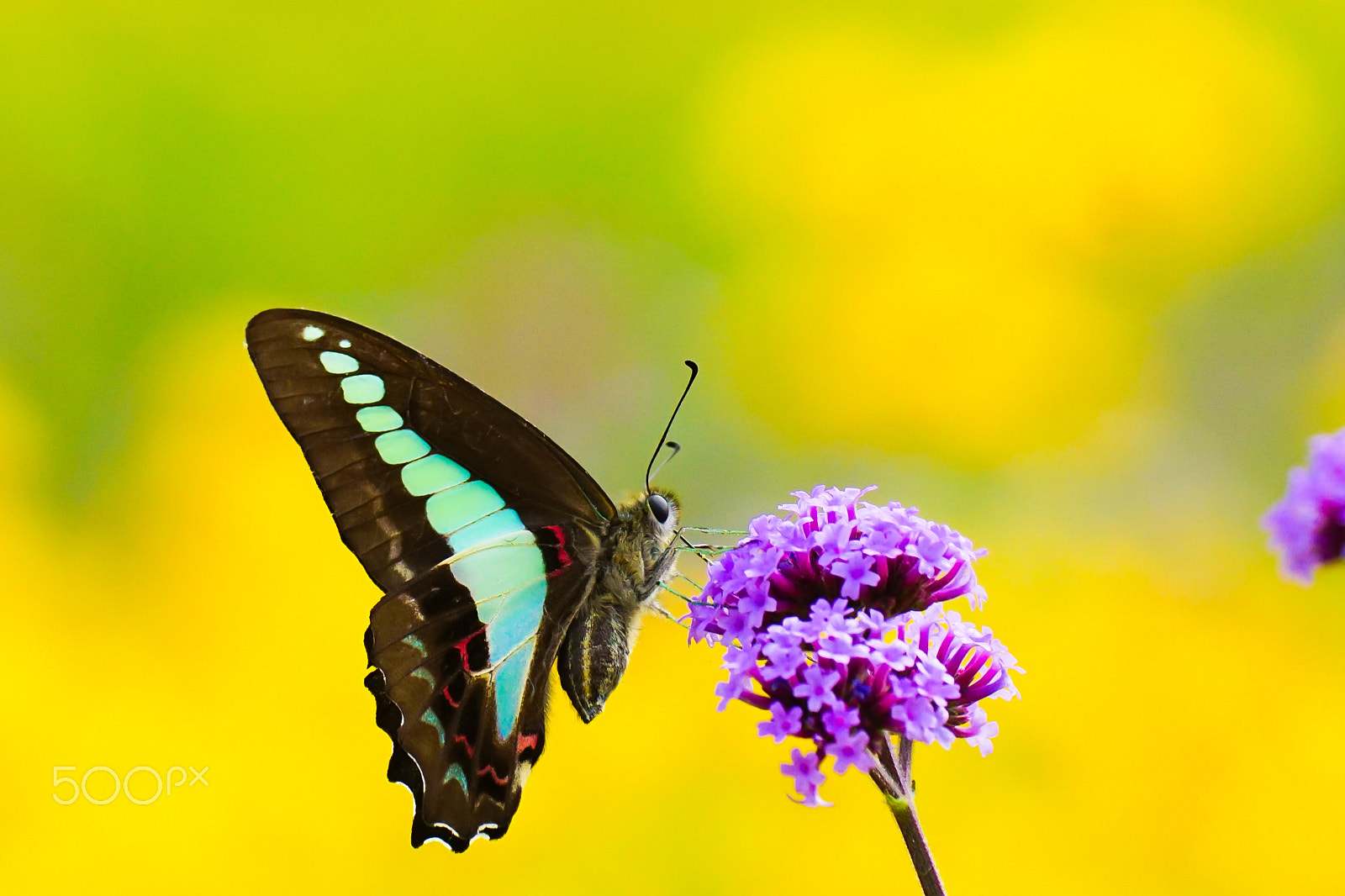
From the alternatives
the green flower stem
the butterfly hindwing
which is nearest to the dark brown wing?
the butterfly hindwing

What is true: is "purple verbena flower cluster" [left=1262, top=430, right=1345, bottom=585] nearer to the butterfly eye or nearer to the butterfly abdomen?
the butterfly eye

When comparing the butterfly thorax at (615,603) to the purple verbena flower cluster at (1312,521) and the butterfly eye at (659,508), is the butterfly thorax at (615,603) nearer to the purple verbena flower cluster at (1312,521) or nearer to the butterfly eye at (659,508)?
the butterfly eye at (659,508)

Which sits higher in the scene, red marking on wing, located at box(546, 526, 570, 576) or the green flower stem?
red marking on wing, located at box(546, 526, 570, 576)

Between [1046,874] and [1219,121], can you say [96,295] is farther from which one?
[1219,121]

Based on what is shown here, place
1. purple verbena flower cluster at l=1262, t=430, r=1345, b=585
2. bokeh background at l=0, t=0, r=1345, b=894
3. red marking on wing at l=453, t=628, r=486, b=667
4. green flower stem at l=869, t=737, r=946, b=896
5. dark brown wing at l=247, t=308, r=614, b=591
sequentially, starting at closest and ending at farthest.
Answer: purple verbena flower cluster at l=1262, t=430, r=1345, b=585 < green flower stem at l=869, t=737, r=946, b=896 < dark brown wing at l=247, t=308, r=614, b=591 < red marking on wing at l=453, t=628, r=486, b=667 < bokeh background at l=0, t=0, r=1345, b=894

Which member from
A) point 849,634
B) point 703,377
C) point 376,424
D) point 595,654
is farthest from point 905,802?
→ point 703,377
